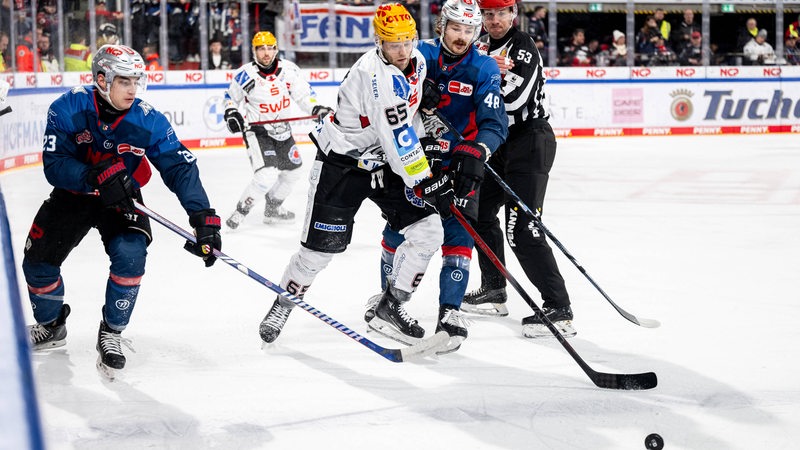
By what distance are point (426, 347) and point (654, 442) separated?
4.04 feet

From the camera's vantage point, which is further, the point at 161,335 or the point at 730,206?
the point at 730,206

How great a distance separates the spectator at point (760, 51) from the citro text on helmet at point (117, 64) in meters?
13.4

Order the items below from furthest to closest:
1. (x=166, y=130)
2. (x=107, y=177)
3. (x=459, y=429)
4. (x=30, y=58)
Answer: (x=30, y=58) → (x=166, y=130) → (x=107, y=177) → (x=459, y=429)

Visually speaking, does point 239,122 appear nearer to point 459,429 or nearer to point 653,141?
point 459,429

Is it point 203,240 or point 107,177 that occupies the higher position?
point 107,177

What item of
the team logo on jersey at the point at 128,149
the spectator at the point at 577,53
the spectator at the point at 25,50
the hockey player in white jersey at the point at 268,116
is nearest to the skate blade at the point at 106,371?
the team logo on jersey at the point at 128,149

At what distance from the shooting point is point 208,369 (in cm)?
390

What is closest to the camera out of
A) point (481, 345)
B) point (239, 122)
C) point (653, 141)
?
point (481, 345)

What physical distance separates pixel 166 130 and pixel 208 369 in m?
0.95

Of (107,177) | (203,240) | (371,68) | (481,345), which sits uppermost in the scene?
(371,68)

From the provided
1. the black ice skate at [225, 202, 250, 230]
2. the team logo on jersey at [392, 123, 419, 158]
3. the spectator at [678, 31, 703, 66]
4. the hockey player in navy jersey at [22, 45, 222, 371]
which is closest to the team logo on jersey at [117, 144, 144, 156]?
the hockey player in navy jersey at [22, 45, 222, 371]

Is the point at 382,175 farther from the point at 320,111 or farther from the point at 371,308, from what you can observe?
the point at 320,111

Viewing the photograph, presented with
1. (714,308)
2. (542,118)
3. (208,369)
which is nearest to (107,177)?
(208,369)

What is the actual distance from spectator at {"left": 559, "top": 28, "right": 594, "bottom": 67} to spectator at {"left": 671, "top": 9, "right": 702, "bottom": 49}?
4.63 feet
